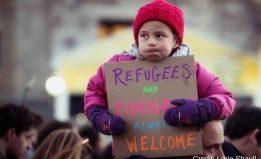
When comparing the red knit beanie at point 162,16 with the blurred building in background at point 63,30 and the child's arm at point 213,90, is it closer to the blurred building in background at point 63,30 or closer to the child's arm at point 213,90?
the child's arm at point 213,90

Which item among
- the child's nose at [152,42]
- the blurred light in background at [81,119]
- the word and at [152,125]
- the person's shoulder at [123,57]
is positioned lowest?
the blurred light in background at [81,119]

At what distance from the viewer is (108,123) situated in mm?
3672

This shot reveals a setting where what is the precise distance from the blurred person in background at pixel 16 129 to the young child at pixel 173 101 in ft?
8.11

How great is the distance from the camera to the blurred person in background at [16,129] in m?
6.19

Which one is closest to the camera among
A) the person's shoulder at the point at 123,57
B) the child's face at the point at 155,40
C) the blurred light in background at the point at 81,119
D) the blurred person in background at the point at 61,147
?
the child's face at the point at 155,40

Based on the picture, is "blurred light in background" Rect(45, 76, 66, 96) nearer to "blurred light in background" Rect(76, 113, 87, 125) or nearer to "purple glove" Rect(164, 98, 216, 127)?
"blurred light in background" Rect(76, 113, 87, 125)

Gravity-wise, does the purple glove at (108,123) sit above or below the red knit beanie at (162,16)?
below

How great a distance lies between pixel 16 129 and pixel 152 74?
9.02ft

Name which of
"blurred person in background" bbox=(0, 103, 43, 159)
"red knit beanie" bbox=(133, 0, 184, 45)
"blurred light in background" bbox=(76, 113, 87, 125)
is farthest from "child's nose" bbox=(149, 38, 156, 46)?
"blurred light in background" bbox=(76, 113, 87, 125)

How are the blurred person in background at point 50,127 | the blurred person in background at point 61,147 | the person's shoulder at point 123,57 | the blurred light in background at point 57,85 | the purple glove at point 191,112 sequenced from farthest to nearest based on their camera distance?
1. the blurred light in background at point 57,85
2. the blurred person in background at point 50,127
3. the blurred person in background at point 61,147
4. the person's shoulder at point 123,57
5. the purple glove at point 191,112

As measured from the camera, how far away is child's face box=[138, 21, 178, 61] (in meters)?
3.70

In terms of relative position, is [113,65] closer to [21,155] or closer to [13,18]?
[21,155]

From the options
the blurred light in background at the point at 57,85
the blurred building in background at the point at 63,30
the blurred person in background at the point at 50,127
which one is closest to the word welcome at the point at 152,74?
the blurred person in background at the point at 50,127

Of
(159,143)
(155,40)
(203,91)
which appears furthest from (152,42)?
(159,143)
